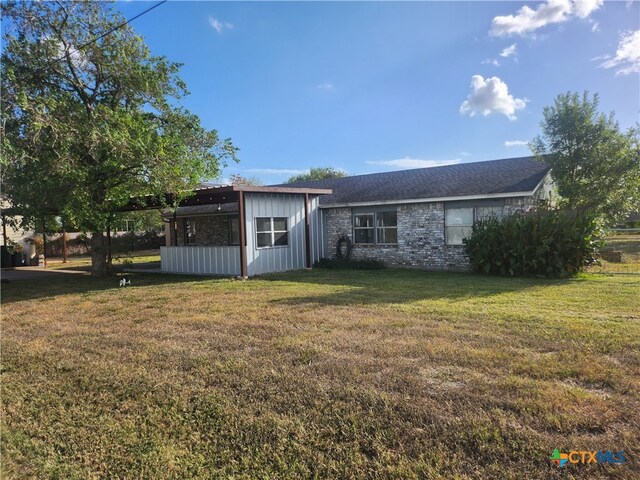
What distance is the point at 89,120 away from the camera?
36.1ft

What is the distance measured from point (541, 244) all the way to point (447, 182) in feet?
16.0

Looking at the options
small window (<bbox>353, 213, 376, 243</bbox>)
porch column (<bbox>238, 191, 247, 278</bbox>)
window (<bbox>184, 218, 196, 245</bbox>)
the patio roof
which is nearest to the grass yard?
porch column (<bbox>238, 191, 247, 278</bbox>)

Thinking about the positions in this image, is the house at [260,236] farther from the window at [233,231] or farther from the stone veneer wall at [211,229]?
the stone veneer wall at [211,229]

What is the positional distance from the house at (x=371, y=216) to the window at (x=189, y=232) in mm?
3218

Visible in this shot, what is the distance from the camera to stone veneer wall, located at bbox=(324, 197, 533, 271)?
14.8 metres

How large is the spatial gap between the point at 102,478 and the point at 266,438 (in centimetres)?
112

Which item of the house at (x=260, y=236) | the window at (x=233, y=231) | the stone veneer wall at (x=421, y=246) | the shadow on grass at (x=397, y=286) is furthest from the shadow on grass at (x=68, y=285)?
the stone veneer wall at (x=421, y=246)

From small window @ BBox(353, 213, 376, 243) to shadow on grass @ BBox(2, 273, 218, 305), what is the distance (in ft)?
20.6

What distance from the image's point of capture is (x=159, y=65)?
503 inches

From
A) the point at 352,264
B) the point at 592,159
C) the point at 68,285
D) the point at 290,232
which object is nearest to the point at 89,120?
the point at 68,285

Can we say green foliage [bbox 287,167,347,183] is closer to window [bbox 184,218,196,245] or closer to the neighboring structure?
window [bbox 184,218,196,245]

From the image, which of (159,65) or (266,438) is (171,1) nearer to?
(159,65)

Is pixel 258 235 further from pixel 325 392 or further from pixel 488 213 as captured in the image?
pixel 325 392

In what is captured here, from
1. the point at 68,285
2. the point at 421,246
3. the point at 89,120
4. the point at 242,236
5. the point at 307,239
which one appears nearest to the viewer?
the point at 89,120
